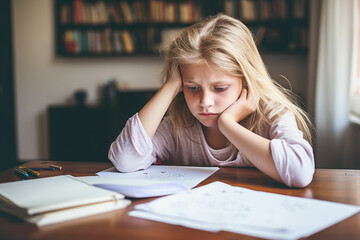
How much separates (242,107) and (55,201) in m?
0.68

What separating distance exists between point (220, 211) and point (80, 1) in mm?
3987

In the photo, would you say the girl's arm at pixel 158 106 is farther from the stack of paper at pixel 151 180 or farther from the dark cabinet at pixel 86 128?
the dark cabinet at pixel 86 128

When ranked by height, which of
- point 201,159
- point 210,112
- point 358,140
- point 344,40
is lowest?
point 358,140

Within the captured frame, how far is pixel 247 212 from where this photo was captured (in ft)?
2.25

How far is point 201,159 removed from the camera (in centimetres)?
137

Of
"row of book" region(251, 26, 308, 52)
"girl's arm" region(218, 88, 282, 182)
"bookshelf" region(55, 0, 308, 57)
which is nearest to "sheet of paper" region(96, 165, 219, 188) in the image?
"girl's arm" region(218, 88, 282, 182)

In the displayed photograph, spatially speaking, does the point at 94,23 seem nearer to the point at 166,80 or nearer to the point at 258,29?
the point at 258,29

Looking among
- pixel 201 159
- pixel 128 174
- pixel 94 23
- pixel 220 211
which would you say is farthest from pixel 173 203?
pixel 94 23

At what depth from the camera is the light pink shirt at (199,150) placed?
0.93m

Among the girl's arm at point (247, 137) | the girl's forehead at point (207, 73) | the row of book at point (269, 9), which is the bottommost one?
the girl's arm at point (247, 137)

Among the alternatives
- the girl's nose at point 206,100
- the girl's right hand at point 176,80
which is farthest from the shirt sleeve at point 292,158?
the girl's right hand at point 176,80

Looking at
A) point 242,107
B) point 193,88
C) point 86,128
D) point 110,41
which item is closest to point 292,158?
point 242,107

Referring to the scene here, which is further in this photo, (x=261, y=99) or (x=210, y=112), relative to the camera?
(x=261, y=99)

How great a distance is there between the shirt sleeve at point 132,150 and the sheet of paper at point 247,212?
34 cm
